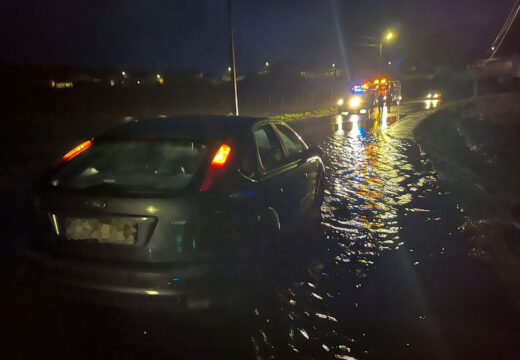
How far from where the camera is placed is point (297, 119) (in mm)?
25453

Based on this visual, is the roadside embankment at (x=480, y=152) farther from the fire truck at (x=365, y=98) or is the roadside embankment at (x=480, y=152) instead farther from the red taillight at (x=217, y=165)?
the fire truck at (x=365, y=98)

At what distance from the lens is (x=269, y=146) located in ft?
14.1

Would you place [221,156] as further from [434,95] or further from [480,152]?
[434,95]

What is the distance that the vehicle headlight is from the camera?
96.3ft

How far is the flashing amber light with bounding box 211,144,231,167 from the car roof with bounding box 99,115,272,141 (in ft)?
0.34

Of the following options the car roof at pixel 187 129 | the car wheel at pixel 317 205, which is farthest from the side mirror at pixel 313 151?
the car roof at pixel 187 129

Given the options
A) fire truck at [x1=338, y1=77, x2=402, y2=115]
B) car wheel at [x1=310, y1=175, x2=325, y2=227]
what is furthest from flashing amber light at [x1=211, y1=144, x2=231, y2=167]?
fire truck at [x1=338, y1=77, x2=402, y2=115]

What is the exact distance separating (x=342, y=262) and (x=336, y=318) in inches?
44.7

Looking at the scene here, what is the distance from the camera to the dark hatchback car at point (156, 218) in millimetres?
2607

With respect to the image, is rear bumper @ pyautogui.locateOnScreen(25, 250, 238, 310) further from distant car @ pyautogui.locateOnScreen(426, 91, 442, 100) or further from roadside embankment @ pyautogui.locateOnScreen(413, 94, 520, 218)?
distant car @ pyautogui.locateOnScreen(426, 91, 442, 100)

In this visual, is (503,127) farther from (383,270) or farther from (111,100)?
(111,100)

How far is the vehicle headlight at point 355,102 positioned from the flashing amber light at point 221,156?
27931mm

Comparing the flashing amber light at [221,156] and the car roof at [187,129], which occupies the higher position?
the car roof at [187,129]

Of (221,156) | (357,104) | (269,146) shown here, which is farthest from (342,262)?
(357,104)
